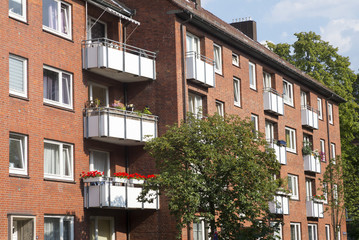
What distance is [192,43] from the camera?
101 feet

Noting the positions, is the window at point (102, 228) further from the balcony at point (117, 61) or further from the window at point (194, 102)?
the window at point (194, 102)

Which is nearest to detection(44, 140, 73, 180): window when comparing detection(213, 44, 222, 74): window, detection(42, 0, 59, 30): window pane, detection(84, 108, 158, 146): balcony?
detection(84, 108, 158, 146): balcony

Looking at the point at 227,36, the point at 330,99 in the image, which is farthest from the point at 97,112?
the point at 330,99

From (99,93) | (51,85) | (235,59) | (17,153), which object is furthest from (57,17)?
(235,59)

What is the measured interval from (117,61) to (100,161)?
13.2ft

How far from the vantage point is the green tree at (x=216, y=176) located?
2231 centimetres

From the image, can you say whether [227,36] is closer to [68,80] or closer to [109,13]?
[109,13]

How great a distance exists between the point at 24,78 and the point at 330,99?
31.4 meters

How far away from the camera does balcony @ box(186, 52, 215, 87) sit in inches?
1141

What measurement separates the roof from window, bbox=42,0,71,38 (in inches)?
209

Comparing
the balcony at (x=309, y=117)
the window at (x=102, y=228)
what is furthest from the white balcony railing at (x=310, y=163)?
the window at (x=102, y=228)

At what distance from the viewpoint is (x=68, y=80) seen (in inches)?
990

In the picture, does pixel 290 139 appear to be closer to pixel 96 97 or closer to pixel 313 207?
pixel 313 207

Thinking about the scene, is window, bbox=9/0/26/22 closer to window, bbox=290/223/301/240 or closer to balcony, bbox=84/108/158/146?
balcony, bbox=84/108/158/146
